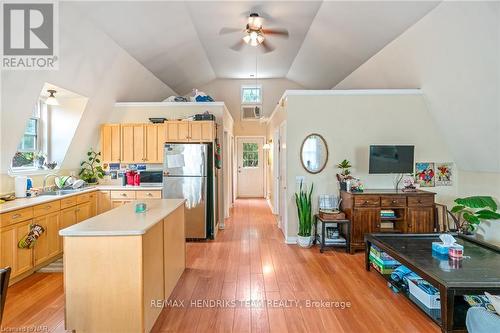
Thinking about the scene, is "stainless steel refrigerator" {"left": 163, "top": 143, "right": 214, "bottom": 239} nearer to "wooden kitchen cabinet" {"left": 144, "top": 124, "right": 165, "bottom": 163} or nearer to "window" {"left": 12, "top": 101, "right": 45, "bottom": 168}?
"wooden kitchen cabinet" {"left": 144, "top": 124, "right": 165, "bottom": 163}

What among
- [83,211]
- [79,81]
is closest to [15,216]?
[83,211]

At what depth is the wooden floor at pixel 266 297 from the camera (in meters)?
2.40

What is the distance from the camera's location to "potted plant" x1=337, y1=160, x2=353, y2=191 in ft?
14.5

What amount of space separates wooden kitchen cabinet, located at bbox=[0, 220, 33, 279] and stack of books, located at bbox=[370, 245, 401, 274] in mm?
4089

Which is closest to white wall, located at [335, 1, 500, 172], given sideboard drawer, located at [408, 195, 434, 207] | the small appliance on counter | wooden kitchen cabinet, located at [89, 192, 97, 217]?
sideboard drawer, located at [408, 195, 434, 207]

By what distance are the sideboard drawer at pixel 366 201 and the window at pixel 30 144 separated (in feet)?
16.3

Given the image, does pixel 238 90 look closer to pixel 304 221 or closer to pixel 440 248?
pixel 304 221

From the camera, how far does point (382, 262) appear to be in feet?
10.4

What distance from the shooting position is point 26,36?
3.07 m

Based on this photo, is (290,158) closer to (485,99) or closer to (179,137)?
(179,137)

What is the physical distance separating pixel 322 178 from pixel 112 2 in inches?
149

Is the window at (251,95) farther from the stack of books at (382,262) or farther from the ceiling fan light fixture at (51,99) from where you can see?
the stack of books at (382,262)

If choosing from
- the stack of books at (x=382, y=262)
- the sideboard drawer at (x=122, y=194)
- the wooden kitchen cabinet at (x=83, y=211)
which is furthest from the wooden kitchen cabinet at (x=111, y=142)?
the stack of books at (x=382, y=262)

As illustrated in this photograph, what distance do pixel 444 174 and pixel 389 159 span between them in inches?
44.9
